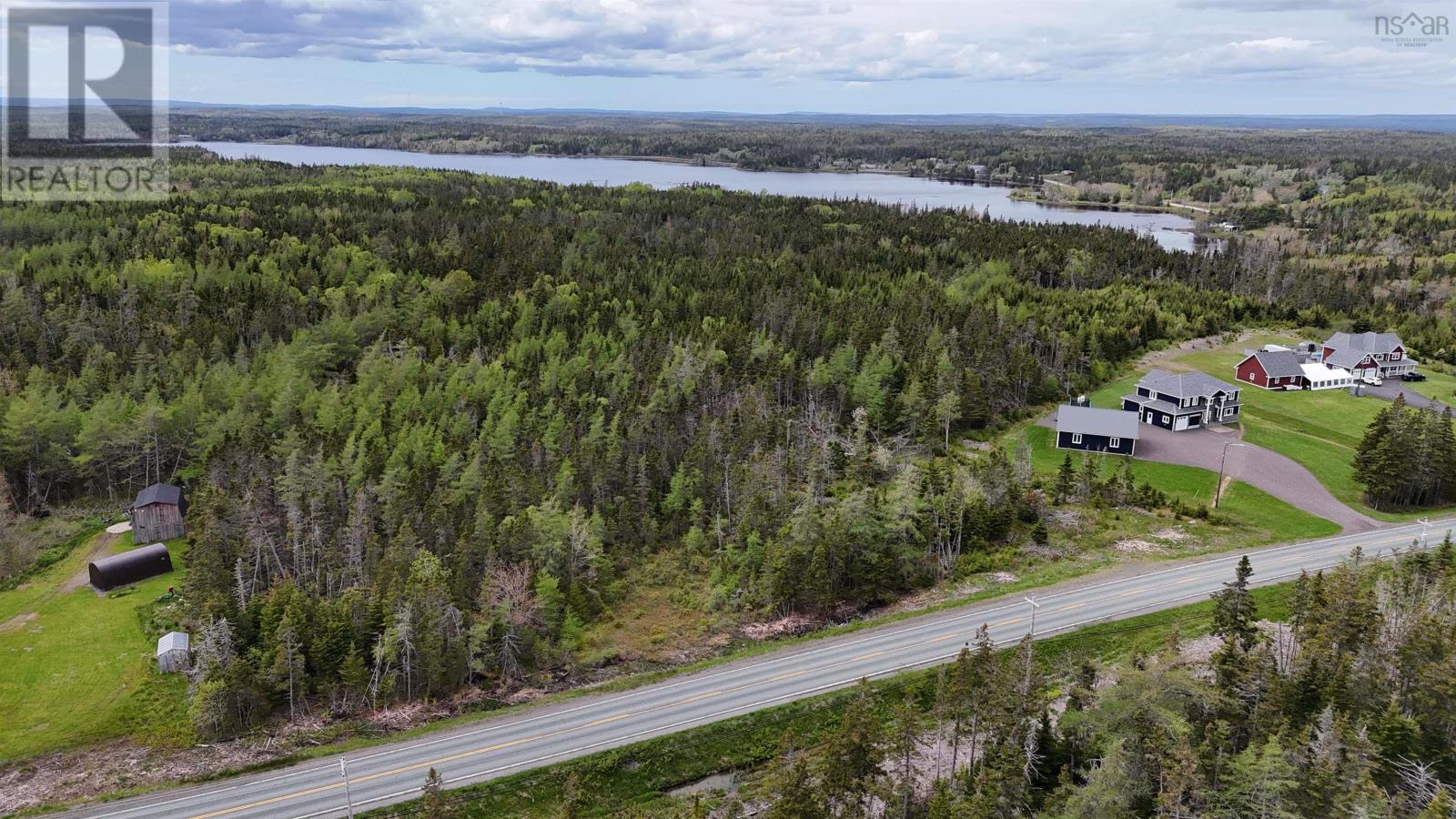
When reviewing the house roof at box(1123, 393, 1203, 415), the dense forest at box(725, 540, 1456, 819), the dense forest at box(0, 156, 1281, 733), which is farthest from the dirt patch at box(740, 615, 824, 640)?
the house roof at box(1123, 393, 1203, 415)

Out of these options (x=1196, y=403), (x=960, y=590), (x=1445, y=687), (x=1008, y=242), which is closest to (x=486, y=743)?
(x=960, y=590)

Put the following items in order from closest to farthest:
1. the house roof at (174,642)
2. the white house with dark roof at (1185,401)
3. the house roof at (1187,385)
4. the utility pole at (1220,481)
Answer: the house roof at (174,642), the utility pole at (1220,481), the white house with dark roof at (1185,401), the house roof at (1187,385)

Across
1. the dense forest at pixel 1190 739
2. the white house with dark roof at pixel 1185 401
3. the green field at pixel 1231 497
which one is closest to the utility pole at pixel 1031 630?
the dense forest at pixel 1190 739

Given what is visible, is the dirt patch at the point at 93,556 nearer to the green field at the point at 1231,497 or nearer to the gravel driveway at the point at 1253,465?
the green field at the point at 1231,497

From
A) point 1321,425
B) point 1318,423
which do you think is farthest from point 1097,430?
point 1318,423

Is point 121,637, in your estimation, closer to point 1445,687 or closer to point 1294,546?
point 1445,687
